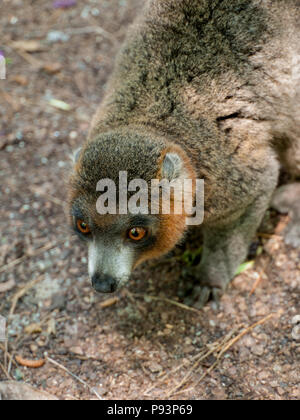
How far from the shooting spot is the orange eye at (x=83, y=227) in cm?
543

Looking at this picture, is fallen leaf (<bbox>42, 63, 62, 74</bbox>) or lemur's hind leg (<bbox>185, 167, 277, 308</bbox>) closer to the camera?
lemur's hind leg (<bbox>185, 167, 277, 308</bbox>)

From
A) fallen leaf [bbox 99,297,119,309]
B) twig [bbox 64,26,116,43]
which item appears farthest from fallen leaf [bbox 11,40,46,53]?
fallen leaf [bbox 99,297,119,309]

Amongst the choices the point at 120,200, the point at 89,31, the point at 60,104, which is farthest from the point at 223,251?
the point at 89,31

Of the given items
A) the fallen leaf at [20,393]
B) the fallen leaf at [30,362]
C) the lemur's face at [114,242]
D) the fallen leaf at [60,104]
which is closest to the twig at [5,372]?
the fallen leaf at [30,362]

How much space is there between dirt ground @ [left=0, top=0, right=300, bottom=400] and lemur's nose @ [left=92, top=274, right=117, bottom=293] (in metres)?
1.14

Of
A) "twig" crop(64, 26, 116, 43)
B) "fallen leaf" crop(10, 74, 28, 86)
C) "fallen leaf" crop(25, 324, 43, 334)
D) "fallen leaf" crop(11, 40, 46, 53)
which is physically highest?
"twig" crop(64, 26, 116, 43)

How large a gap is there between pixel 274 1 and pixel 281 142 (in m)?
1.68

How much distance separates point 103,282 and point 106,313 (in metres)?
1.31

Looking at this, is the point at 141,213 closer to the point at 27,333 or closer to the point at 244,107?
the point at 244,107

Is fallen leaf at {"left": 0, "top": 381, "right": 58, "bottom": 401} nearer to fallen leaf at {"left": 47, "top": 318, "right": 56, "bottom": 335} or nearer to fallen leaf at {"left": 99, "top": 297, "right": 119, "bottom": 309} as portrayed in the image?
fallen leaf at {"left": 47, "top": 318, "right": 56, "bottom": 335}

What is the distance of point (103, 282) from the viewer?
5203 millimetres

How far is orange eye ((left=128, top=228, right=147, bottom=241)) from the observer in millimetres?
5227

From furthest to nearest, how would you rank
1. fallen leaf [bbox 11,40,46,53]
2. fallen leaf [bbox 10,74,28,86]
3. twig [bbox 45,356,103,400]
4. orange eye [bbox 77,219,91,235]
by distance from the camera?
fallen leaf [bbox 11,40,46,53], fallen leaf [bbox 10,74,28,86], twig [bbox 45,356,103,400], orange eye [bbox 77,219,91,235]
